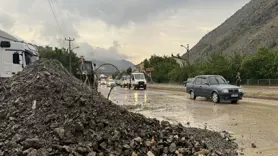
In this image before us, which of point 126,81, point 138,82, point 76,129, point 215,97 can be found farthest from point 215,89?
point 126,81

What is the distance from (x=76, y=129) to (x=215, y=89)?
14989 millimetres

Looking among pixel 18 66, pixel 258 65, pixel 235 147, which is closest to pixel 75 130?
pixel 235 147

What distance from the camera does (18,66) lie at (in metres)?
17.4

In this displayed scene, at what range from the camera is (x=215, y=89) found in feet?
66.5

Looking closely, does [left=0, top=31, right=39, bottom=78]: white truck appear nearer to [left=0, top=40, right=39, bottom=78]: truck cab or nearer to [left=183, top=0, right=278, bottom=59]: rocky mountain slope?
[left=0, top=40, right=39, bottom=78]: truck cab

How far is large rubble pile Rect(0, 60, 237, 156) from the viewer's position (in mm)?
6036

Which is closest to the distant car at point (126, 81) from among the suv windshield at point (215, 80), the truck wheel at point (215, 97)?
the suv windshield at point (215, 80)

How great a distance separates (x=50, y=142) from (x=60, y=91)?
2.12 m

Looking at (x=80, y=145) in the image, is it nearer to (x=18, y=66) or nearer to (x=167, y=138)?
(x=167, y=138)

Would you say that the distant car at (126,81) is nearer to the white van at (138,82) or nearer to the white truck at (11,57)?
the white van at (138,82)

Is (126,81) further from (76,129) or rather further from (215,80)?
(76,129)

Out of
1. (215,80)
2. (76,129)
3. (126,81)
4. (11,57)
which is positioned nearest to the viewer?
(76,129)

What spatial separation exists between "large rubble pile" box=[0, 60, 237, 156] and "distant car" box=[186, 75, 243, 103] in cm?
1151

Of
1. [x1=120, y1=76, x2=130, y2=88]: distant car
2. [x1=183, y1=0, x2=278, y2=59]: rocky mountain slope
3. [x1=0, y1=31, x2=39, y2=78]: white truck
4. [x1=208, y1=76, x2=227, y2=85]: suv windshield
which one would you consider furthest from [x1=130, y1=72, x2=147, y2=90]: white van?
[x1=183, y1=0, x2=278, y2=59]: rocky mountain slope
